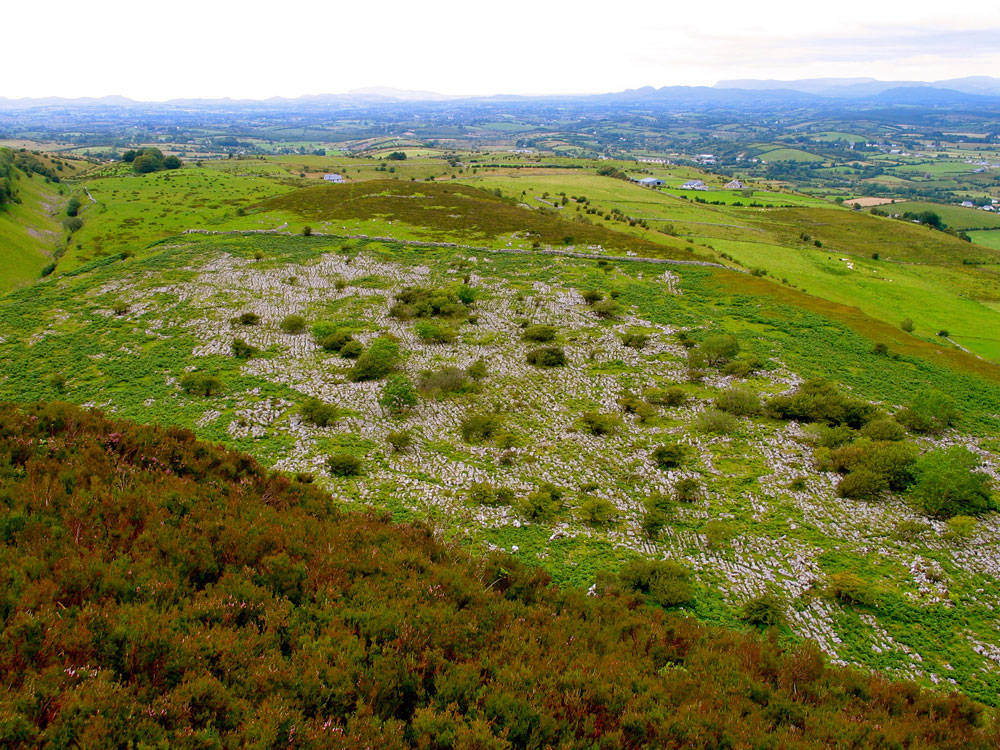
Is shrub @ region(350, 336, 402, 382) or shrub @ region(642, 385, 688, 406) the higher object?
shrub @ region(350, 336, 402, 382)

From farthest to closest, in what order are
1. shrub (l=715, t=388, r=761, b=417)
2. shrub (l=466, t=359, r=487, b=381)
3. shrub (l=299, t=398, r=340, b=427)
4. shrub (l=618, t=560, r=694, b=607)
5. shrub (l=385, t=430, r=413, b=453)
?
shrub (l=466, t=359, r=487, b=381)
shrub (l=715, t=388, r=761, b=417)
shrub (l=299, t=398, r=340, b=427)
shrub (l=385, t=430, r=413, b=453)
shrub (l=618, t=560, r=694, b=607)

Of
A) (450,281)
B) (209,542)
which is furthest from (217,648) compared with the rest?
(450,281)

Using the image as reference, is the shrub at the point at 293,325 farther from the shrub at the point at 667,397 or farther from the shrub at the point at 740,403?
the shrub at the point at 740,403

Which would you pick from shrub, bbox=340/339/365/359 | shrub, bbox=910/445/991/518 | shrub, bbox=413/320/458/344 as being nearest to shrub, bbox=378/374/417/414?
shrub, bbox=340/339/365/359

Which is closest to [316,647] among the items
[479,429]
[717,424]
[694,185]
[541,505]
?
[541,505]

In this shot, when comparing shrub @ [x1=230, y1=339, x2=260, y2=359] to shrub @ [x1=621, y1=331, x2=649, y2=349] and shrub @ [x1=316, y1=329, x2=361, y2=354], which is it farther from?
shrub @ [x1=621, y1=331, x2=649, y2=349]

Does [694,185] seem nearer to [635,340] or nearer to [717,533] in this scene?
[635,340]
